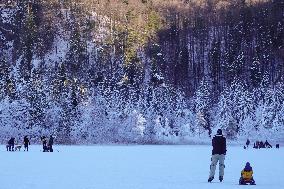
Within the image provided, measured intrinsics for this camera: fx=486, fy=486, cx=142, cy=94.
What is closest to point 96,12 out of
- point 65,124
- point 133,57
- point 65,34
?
point 65,34

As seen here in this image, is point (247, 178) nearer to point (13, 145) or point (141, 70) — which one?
point (13, 145)

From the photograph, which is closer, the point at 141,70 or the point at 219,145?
the point at 219,145

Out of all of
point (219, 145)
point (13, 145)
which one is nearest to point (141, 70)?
point (13, 145)

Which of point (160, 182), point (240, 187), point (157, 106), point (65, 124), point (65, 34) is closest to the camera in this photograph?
point (240, 187)

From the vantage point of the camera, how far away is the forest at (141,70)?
2997 inches

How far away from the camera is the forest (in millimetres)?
76125

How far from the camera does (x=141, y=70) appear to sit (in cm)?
9531

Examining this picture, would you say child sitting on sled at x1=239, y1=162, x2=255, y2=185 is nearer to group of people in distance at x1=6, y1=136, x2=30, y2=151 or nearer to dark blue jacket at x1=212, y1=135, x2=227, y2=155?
dark blue jacket at x1=212, y1=135, x2=227, y2=155

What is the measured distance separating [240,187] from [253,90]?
73.5m

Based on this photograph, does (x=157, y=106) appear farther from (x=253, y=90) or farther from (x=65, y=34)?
(x=65, y=34)

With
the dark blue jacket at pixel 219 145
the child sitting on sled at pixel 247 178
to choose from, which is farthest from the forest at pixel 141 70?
the child sitting on sled at pixel 247 178

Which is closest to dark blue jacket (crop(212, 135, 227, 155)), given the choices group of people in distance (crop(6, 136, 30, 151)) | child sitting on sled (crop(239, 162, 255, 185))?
child sitting on sled (crop(239, 162, 255, 185))

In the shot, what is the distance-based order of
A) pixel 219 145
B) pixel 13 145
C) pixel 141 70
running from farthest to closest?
1. pixel 141 70
2. pixel 13 145
3. pixel 219 145

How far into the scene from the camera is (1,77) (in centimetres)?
8450
